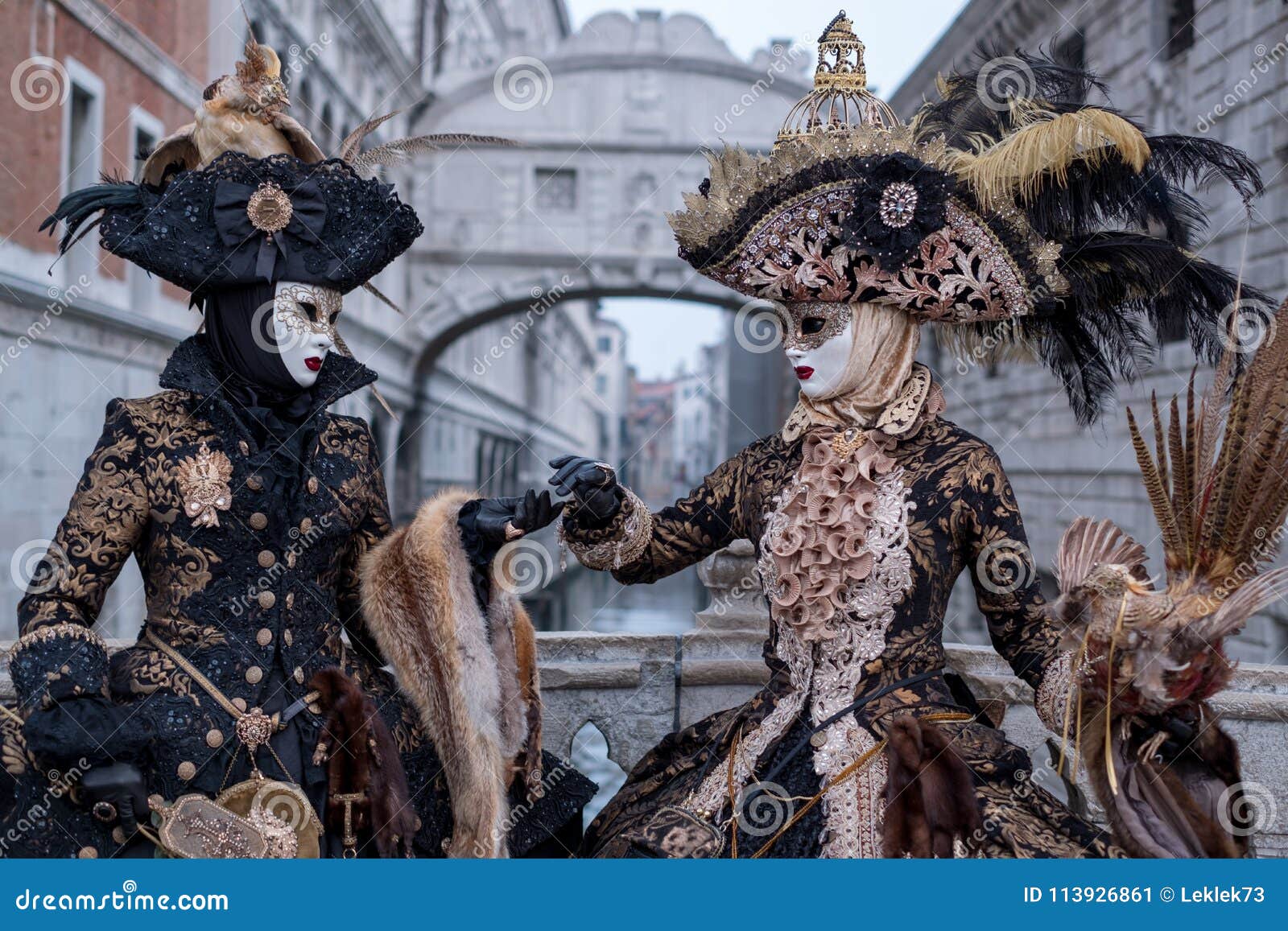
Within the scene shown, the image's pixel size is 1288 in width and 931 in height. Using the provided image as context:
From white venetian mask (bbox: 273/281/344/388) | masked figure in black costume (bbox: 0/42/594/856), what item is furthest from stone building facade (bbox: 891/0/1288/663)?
white venetian mask (bbox: 273/281/344/388)

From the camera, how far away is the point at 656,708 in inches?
158

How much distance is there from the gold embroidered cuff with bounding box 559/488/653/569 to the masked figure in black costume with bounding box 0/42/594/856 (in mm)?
236

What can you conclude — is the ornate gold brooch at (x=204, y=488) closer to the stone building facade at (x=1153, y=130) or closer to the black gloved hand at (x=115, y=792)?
the black gloved hand at (x=115, y=792)

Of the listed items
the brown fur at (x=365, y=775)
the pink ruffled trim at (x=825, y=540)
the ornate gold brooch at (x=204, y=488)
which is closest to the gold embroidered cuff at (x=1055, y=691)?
the pink ruffled trim at (x=825, y=540)

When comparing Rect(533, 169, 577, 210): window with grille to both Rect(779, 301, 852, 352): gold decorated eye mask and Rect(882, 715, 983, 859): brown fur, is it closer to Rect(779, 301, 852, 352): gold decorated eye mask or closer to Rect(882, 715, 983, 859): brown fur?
Rect(779, 301, 852, 352): gold decorated eye mask

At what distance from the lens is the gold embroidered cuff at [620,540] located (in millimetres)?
3143

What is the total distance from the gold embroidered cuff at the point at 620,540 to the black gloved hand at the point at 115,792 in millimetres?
1157

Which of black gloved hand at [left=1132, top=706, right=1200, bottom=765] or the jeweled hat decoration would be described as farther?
the jeweled hat decoration

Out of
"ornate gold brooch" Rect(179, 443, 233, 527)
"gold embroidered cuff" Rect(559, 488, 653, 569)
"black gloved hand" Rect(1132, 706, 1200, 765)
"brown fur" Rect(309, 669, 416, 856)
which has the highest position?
"ornate gold brooch" Rect(179, 443, 233, 527)

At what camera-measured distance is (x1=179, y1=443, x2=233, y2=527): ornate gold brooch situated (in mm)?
2811

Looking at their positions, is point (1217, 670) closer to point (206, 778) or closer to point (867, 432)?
point (867, 432)

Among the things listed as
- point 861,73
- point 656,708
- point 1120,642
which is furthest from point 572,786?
point 861,73

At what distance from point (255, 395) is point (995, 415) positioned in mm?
14120

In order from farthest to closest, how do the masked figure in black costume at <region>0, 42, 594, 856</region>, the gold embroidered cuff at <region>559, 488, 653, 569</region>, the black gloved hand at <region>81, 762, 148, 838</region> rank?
the gold embroidered cuff at <region>559, 488, 653, 569</region> → the masked figure in black costume at <region>0, 42, 594, 856</region> → the black gloved hand at <region>81, 762, 148, 838</region>
